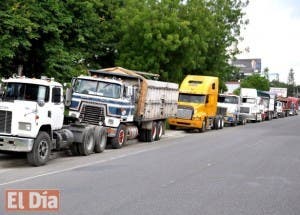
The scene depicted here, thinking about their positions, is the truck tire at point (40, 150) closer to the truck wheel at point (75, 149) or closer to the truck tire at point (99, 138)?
the truck wheel at point (75, 149)

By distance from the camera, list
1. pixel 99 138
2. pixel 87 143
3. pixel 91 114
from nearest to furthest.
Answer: pixel 87 143
pixel 99 138
pixel 91 114

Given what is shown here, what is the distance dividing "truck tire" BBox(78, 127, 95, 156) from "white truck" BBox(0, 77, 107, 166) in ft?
2.81

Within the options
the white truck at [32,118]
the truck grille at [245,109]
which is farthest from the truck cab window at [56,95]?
the truck grille at [245,109]

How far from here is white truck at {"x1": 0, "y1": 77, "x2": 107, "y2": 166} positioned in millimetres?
13672

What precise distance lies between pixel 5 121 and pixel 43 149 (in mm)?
1369

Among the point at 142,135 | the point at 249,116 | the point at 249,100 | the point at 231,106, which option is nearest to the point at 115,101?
the point at 142,135

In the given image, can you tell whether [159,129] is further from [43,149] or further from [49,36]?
[43,149]

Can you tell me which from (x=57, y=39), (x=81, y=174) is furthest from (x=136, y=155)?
(x=57, y=39)

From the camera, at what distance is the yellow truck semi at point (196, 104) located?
3256 cm

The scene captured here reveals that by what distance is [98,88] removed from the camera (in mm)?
19906

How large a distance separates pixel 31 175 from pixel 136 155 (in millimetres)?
5953

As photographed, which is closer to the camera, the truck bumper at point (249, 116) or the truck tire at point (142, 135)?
the truck tire at point (142, 135)

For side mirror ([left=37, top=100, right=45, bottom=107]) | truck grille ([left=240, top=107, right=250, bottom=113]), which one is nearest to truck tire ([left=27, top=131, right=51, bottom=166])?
side mirror ([left=37, top=100, right=45, bottom=107])

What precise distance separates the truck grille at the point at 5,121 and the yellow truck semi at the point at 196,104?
19.7 meters
